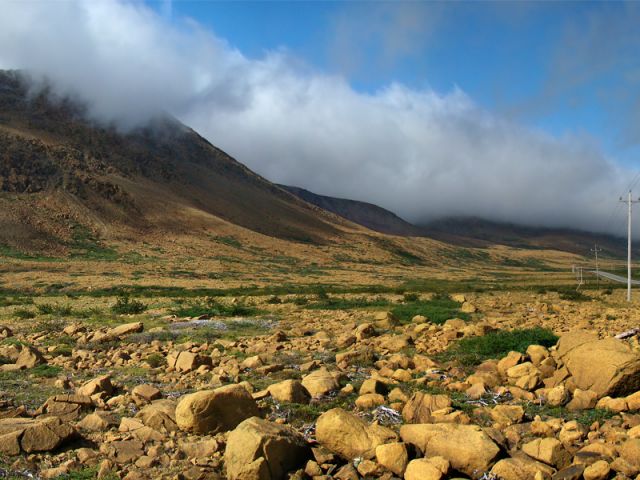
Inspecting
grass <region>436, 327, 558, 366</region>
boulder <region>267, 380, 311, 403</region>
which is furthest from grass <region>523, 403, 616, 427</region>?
boulder <region>267, 380, 311, 403</region>

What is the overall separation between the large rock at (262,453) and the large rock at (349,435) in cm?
41

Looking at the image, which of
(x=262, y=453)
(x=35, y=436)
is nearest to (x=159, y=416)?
(x=35, y=436)

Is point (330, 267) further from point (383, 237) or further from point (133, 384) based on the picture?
point (133, 384)

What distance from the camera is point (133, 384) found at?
10.6m

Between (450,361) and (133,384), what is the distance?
7.23 meters

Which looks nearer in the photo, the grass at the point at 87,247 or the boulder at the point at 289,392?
the boulder at the point at 289,392

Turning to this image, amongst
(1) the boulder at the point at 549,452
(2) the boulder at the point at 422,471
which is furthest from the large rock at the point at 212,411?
(1) the boulder at the point at 549,452

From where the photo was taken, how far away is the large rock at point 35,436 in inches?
270

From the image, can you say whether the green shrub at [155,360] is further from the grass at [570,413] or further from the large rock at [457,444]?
the grass at [570,413]

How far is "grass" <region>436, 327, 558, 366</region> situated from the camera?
12.2 metres

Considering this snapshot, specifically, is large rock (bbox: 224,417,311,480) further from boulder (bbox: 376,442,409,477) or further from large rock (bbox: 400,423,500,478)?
large rock (bbox: 400,423,500,478)

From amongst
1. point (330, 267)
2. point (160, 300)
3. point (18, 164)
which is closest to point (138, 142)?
point (18, 164)

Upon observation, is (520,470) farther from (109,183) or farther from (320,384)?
(109,183)

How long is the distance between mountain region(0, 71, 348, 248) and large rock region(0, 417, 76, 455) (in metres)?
69.4
